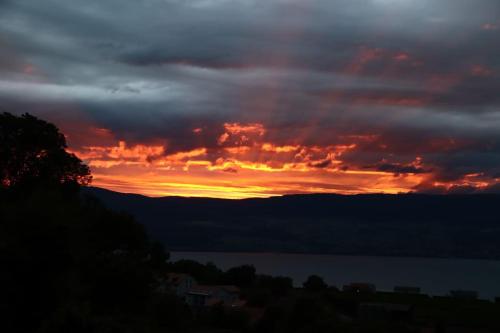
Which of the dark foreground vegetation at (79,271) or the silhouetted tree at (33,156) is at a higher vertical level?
the silhouetted tree at (33,156)

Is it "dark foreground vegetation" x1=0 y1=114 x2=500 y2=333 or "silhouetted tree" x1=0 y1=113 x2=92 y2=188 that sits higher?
"silhouetted tree" x1=0 y1=113 x2=92 y2=188

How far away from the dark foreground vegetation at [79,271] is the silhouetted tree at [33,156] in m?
0.09

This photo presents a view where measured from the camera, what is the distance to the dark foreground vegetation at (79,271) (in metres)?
32.9

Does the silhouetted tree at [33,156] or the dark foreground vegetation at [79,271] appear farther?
the silhouetted tree at [33,156]

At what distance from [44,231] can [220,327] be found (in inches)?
1222

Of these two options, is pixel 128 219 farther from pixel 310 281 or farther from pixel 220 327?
pixel 310 281

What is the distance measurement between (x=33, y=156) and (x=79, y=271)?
1726 centimetres

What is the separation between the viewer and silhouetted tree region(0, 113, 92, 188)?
189 ft

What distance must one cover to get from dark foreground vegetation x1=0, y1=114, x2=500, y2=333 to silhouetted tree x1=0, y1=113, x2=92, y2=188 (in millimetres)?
86

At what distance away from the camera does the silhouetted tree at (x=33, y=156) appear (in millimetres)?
57625

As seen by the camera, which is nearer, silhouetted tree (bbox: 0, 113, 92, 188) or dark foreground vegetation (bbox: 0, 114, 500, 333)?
dark foreground vegetation (bbox: 0, 114, 500, 333)

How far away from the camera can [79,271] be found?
44.8 metres

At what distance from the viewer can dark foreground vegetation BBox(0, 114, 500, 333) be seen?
32.9m

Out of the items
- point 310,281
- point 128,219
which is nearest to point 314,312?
point 128,219
